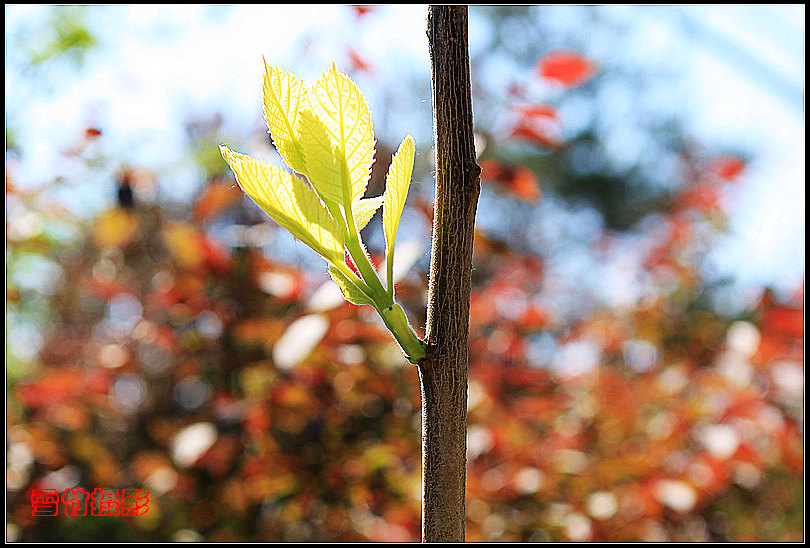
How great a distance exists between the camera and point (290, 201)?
0.22 metres

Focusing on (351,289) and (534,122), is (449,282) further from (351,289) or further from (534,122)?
(534,122)

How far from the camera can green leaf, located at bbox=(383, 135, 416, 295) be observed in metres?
0.22

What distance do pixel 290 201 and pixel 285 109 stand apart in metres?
0.03

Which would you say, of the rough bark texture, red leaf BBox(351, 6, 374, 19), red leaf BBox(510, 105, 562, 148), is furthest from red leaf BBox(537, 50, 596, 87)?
the rough bark texture

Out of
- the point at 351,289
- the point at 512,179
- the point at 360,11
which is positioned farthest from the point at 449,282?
the point at 360,11

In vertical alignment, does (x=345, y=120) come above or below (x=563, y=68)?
below

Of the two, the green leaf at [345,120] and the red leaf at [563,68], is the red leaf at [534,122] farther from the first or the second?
the green leaf at [345,120]

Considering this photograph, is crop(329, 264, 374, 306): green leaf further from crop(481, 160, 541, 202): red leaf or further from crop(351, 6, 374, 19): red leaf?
crop(351, 6, 374, 19): red leaf

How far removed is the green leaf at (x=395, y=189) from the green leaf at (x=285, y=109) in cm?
3

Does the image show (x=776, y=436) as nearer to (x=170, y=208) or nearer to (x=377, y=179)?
(x=377, y=179)

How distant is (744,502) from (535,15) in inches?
152

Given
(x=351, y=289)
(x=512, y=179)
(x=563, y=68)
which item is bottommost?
(x=351, y=289)

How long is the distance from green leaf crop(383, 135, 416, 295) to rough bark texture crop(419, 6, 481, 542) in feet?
0.04

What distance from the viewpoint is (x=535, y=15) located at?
4477 millimetres
